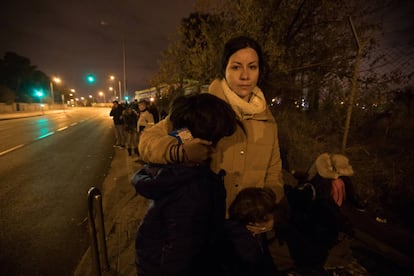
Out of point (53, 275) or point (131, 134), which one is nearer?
point (53, 275)

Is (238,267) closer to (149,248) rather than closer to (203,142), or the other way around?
(149,248)

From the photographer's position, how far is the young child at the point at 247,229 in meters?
1.38

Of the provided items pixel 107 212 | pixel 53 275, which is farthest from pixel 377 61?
pixel 53 275

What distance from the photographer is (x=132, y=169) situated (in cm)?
625

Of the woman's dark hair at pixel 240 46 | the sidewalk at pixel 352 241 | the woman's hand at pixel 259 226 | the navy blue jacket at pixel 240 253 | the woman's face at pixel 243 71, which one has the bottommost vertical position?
the sidewalk at pixel 352 241

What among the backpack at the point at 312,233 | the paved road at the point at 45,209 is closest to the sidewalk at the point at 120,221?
the paved road at the point at 45,209

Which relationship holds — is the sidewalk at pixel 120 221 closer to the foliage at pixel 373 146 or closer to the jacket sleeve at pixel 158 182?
the jacket sleeve at pixel 158 182

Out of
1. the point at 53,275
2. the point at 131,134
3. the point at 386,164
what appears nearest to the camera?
the point at 53,275

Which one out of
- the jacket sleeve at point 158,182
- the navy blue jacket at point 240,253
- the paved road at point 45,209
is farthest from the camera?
the paved road at point 45,209

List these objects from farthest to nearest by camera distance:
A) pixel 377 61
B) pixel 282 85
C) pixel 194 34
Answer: pixel 194 34 < pixel 282 85 < pixel 377 61

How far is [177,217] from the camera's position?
1.16 meters

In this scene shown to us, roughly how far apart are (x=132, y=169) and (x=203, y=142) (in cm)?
557

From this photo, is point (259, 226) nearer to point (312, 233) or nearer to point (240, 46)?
point (312, 233)

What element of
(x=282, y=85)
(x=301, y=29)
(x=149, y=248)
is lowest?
(x=149, y=248)
